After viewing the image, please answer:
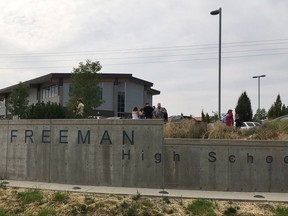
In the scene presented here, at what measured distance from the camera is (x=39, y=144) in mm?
12148

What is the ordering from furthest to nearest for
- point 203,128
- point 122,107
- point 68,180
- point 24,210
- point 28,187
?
point 122,107, point 203,128, point 68,180, point 28,187, point 24,210

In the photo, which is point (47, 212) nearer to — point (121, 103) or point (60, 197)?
point (60, 197)

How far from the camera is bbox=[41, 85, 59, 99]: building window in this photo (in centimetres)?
5855

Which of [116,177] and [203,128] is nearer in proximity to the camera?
[116,177]

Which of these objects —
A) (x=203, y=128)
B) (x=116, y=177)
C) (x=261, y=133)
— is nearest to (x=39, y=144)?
(x=116, y=177)

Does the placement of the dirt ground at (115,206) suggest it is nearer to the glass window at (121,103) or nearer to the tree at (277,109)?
the tree at (277,109)

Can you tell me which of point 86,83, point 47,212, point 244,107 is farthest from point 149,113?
point 244,107

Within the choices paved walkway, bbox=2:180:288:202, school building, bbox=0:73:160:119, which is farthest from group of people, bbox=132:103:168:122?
school building, bbox=0:73:160:119

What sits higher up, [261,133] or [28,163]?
[261,133]

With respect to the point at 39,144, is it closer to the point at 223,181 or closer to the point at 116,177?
the point at 116,177

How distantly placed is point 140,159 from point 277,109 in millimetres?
40418

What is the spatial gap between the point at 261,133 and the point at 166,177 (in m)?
3.30

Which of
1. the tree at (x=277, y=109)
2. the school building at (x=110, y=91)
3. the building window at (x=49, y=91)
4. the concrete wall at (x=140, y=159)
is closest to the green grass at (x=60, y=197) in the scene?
the concrete wall at (x=140, y=159)

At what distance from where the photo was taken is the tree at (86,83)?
137 ft
